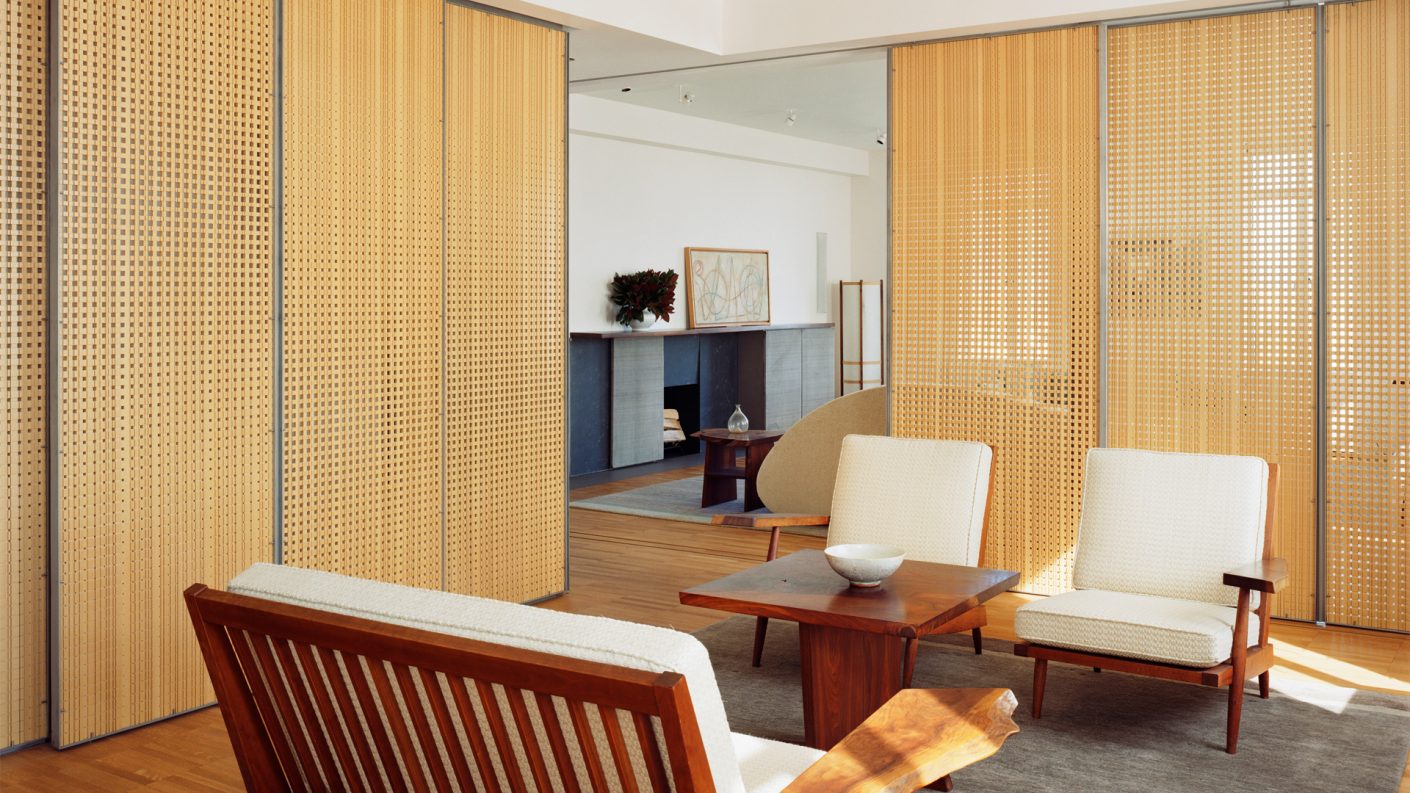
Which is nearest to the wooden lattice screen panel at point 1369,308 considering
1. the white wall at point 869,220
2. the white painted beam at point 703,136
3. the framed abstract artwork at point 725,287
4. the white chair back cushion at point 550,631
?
the white chair back cushion at point 550,631

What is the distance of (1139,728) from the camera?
13.4 ft

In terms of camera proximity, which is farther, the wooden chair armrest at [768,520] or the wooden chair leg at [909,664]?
the wooden chair armrest at [768,520]

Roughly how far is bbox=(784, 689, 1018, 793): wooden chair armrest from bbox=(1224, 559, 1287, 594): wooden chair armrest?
164cm

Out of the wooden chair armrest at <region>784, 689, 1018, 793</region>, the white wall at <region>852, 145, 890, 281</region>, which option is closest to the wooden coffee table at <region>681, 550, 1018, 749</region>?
the wooden chair armrest at <region>784, 689, 1018, 793</region>

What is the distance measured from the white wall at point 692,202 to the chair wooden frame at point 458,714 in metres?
6.10

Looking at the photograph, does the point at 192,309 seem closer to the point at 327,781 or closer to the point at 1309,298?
→ the point at 327,781

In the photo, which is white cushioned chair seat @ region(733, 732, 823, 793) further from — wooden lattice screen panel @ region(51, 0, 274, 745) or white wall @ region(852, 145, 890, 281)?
white wall @ region(852, 145, 890, 281)

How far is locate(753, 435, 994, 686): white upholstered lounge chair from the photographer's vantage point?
14.9ft

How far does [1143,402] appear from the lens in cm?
580

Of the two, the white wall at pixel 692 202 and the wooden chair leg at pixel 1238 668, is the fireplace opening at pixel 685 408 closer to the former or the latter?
the white wall at pixel 692 202

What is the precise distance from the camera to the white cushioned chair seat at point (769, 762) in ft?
8.06

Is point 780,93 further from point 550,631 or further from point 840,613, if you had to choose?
point 550,631

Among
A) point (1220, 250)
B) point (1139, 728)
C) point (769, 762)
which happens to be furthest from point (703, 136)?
point (769, 762)

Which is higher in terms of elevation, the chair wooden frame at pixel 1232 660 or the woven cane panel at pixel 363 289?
the woven cane panel at pixel 363 289
